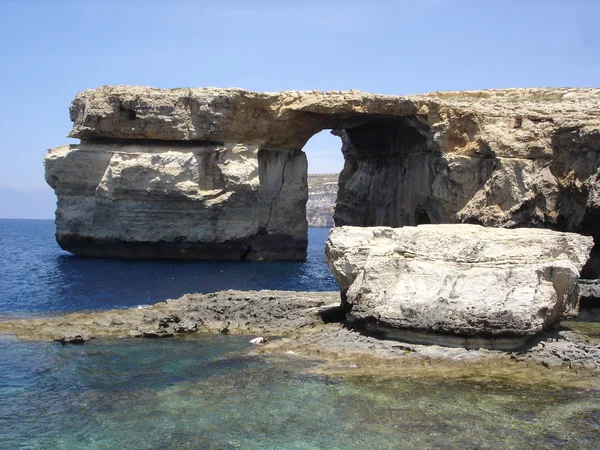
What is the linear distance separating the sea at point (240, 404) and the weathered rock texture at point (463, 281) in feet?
6.19

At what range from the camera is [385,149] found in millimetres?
47188

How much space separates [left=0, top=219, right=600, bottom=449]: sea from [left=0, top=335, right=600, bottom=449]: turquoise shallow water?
0.9 inches

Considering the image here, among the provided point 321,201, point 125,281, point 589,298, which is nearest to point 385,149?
point 125,281

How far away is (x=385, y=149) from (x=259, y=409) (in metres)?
36.0

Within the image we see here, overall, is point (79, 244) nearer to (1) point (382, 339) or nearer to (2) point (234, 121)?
(2) point (234, 121)

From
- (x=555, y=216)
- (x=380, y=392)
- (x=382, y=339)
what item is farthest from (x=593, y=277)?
(x=380, y=392)

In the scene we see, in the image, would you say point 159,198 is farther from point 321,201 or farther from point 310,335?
point 321,201

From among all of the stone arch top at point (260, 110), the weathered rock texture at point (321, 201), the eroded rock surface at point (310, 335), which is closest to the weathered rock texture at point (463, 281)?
the eroded rock surface at point (310, 335)

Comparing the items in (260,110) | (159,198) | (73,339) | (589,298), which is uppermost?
(260,110)

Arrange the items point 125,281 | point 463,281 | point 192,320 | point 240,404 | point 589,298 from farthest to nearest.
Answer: point 125,281 → point 589,298 → point 192,320 → point 463,281 → point 240,404

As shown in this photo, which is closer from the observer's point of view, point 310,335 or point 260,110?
point 310,335

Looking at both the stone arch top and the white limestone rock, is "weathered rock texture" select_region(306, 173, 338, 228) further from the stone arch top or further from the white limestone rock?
the stone arch top

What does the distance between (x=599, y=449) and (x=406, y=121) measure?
101 feet

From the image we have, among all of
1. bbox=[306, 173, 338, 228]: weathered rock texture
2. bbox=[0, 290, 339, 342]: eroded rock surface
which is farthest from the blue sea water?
bbox=[306, 173, 338, 228]: weathered rock texture
